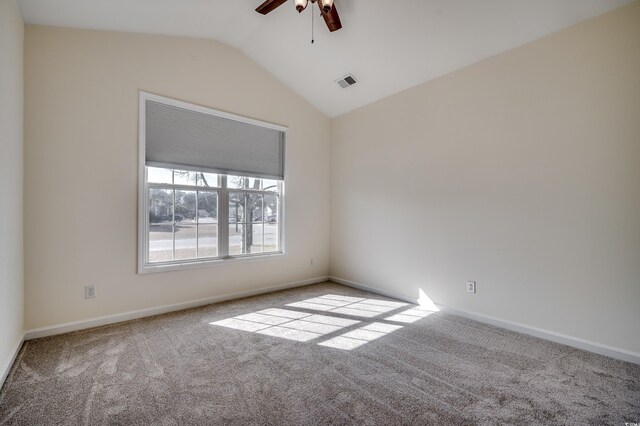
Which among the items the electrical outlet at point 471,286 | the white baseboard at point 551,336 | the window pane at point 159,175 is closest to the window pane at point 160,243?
the window pane at point 159,175

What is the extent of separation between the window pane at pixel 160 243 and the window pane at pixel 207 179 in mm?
629

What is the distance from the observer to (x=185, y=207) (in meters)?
3.56

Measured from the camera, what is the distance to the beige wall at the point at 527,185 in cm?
236

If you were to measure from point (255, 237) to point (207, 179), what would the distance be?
3.36 ft

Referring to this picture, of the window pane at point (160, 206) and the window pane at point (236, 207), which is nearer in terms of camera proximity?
the window pane at point (160, 206)

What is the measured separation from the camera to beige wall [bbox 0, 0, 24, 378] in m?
2.00

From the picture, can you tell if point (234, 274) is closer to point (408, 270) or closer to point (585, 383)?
point (408, 270)

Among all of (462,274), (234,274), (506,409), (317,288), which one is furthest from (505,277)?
(234,274)

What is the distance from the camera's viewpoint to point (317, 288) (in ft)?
14.6

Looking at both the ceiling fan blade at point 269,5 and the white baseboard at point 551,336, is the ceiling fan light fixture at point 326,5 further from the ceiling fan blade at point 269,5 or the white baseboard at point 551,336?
the white baseboard at point 551,336

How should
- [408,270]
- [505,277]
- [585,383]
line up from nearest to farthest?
[585,383] < [505,277] < [408,270]

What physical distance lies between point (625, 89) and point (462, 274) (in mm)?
2061

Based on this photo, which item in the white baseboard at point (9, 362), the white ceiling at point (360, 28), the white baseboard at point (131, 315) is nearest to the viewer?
the white baseboard at point (9, 362)

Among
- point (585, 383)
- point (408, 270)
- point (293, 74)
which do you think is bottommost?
point (585, 383)
